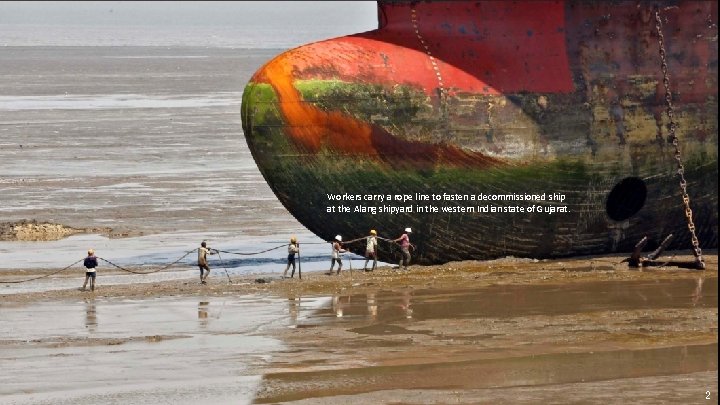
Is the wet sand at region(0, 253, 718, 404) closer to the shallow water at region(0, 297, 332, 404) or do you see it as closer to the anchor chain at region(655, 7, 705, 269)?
the shallow water at region(0, 297, 332, 404)

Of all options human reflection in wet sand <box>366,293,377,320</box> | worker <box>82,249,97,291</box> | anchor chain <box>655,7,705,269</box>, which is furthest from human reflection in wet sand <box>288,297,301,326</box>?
anchor chain <box>655,7,705,269</box>

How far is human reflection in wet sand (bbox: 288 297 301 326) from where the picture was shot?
83.0 ft

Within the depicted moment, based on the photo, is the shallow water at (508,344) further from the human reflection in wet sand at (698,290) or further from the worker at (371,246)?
the worker at (371,246)

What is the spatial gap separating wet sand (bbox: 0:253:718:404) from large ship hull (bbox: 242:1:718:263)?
3.23 ft

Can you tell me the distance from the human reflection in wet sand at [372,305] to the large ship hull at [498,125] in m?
2.03

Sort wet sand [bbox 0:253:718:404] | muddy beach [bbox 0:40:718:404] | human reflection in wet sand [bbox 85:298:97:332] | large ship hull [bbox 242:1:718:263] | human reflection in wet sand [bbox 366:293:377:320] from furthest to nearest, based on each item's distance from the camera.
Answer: large ship hull [bbox 242:1:718:263], human reflection in wet sand [bbox 366:293:377:320], human reflection in wet sand [bbox 85:298:97:332], muddy beach [bbox 0:40:718:404], wet sand [bbox 0:253:718:404]

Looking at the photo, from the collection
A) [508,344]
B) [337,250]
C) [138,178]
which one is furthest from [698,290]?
[138,178]

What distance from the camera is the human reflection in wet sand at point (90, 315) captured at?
980 inches

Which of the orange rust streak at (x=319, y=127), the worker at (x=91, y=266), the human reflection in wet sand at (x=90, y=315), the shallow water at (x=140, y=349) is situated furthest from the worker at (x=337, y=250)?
the human reflection in wet sand at (x=90, y=315)

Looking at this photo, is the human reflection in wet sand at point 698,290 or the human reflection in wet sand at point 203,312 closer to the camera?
the human reflection in wet sand at point 203,312

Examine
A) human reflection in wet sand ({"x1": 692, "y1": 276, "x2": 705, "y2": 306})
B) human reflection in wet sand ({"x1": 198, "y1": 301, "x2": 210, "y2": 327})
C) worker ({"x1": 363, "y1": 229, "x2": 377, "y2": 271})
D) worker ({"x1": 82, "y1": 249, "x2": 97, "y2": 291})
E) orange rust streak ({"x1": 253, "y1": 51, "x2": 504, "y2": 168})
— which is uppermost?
orange rust streak ({"x1": 253, "y1": 51, "x2": 504, "y2": 168})

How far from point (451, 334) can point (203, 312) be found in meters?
4.60

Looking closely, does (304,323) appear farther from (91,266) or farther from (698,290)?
(698,290)

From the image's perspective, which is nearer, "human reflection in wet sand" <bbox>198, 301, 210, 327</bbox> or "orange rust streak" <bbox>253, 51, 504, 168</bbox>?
"human reflection in wet sand" <bbox>198, 301, 210, 327</bbox>
